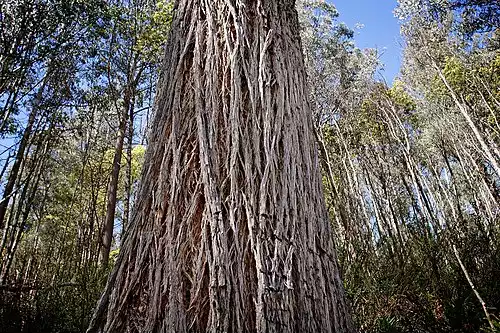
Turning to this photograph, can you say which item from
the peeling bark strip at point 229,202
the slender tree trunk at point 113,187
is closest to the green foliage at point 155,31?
the slender tree trunk at point 113,187

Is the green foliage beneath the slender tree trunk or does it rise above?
above

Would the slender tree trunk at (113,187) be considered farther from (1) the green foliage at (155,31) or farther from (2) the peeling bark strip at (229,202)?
(2) the peeling bark strip at (229,202)

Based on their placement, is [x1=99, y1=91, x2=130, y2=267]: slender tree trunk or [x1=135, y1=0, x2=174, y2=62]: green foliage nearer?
[x1=99, y1=91, x2=130, y2=267]: slender tree trunk

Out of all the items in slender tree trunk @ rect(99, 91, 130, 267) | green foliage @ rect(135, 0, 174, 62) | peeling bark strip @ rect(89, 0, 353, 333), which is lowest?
peeling bark strip @ rect(89, 0, 353, 333)

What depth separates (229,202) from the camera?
113 cm

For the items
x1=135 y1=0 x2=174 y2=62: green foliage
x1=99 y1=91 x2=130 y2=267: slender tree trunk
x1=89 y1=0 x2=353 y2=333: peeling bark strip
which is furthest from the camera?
x1=135 y1=0 x2=174 y2=62: green foliage

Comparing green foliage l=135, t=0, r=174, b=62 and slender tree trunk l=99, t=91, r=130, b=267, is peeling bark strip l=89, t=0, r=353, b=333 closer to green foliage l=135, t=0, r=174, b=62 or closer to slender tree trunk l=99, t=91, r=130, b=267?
slender tree trunk l=99, t=91, r=130, b=267

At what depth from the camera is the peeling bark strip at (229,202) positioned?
102 centimetres

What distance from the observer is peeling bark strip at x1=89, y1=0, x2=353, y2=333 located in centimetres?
102

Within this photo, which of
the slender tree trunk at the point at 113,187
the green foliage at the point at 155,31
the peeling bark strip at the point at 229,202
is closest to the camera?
the peeling bark strip at the point at 229,202

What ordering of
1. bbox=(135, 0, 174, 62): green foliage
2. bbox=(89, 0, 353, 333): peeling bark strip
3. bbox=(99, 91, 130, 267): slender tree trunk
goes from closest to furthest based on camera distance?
bbox=(89, 0, 353, 333): peeling bark strip → bbox=(99, 91, 130, 267): slender tree trunk → bbox=(135, 0, 174, 62): green foliage

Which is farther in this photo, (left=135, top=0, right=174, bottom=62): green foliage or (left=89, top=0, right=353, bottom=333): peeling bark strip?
(left=135, top=0, right=174, bottom=62): green foliage

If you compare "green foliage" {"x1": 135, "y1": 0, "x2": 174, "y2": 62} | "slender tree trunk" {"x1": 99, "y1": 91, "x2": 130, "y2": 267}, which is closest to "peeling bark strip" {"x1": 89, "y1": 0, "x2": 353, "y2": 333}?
"slender tree trunk" {"x1": 99, "y1": 91, "x2": 130, "y2": 267}

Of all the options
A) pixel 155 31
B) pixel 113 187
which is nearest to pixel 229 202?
pixel 113 187
